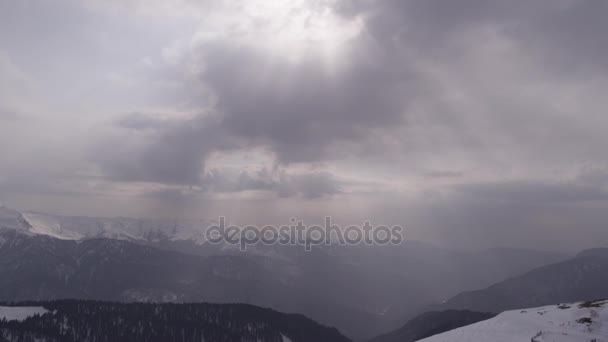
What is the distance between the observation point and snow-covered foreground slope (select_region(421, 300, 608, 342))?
4934cm

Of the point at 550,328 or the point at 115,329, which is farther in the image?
the point at 115,329

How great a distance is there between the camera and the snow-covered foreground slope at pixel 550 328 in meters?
49.3

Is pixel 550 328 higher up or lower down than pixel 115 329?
higher up

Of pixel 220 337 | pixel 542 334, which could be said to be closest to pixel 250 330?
pixel 220 337

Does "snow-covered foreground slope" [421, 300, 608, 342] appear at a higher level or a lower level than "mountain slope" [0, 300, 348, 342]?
higher

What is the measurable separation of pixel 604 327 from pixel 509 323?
12.9m

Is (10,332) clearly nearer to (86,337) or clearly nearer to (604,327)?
(86,337)

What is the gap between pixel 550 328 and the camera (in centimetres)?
5384

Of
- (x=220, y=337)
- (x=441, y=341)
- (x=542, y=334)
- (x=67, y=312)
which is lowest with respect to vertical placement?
(x=220, y=337)

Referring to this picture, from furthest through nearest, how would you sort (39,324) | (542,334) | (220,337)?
(220,337)
(39,324)
(542,334)

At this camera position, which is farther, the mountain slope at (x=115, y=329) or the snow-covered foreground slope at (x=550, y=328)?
the mountain slope at (x=115, y=329)

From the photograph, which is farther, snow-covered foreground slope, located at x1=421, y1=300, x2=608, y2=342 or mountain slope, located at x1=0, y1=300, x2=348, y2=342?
mountain slope, located at x1=0, y1=300, x2=348, y2=342

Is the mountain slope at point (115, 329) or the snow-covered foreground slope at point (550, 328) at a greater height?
the snow-covered foreground slope at point (550, 328)

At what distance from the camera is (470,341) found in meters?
54.9
